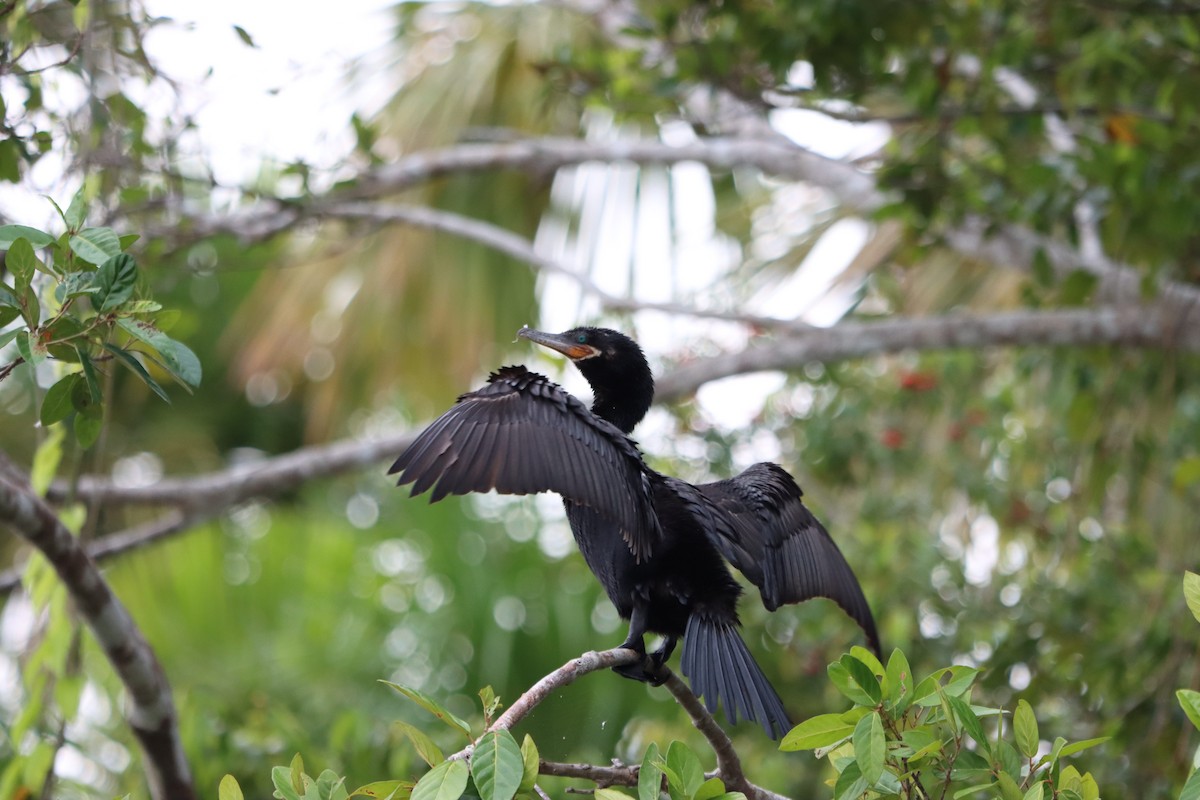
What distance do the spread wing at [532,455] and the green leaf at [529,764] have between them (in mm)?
537

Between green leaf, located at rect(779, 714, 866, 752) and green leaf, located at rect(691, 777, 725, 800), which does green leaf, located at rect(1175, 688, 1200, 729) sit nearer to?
green leaf, located at rect(779, 714, 866, 752)

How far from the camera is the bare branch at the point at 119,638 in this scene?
2525mm

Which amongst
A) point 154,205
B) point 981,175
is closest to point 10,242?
point 154,205

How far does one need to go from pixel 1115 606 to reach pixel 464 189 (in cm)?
428

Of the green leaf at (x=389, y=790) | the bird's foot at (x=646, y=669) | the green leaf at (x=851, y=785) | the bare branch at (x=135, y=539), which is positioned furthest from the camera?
the bare branch at (x=135, y=539)

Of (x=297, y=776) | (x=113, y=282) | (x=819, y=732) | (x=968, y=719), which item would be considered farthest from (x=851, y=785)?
(x=113, y=282)

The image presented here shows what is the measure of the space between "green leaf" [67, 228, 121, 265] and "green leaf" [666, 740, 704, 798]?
44.7 inches

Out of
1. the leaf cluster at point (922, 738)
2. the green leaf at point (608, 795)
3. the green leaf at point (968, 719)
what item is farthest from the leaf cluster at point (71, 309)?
the green leaf at point (968, 719)

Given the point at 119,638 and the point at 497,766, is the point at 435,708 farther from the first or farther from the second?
the point at 119,638

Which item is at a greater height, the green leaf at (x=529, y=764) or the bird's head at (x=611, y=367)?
the green leaf at (x=529, y=764)

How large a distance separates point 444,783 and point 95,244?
982mm

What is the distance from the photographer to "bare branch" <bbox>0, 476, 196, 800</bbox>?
253 cm

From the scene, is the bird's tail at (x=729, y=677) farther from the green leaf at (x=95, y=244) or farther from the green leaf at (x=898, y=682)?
the green leaf at (x=95, y=244)

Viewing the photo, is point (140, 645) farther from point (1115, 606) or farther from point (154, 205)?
point (1115, 606)
